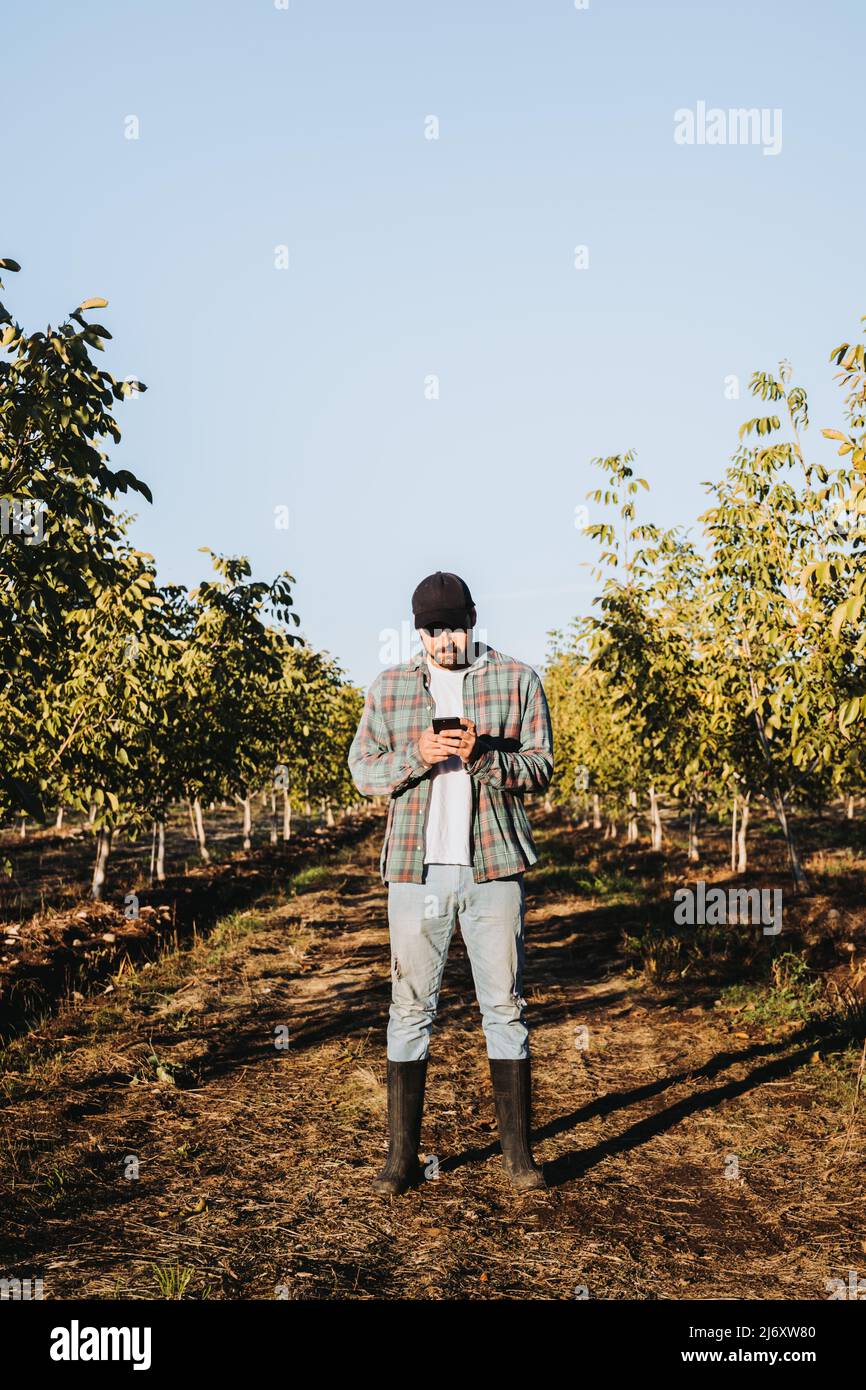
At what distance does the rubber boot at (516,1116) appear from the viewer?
3.91 meters

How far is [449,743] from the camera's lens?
3732mm

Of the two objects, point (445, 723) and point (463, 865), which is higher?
point (445, 723)

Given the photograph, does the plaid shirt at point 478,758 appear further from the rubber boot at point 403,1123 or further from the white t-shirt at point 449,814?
the rubber boot at point 403,1123

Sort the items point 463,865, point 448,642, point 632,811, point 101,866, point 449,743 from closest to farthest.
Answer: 1. point 449,743
2. point 463,865
3. point 448,642
4. point 101,866
5. point 632,811

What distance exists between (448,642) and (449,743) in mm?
555

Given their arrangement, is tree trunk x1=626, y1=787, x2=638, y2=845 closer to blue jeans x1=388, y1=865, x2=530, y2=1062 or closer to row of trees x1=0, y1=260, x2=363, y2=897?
row of trees x1=0, y1=260, x2=363, y2=897

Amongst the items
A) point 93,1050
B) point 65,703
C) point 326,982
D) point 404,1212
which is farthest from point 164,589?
point 404,1212

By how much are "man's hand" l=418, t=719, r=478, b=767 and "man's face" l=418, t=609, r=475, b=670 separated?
1.45 ft

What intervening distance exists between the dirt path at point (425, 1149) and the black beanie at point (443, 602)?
2.34 meters

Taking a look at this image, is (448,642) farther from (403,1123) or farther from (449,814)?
(403,1123)

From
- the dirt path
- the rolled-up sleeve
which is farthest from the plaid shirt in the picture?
the dirt path

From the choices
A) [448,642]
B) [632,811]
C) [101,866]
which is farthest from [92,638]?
[632,811]

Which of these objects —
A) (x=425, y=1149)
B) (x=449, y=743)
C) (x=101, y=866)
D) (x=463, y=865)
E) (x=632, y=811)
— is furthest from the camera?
(x=632, y=811)
